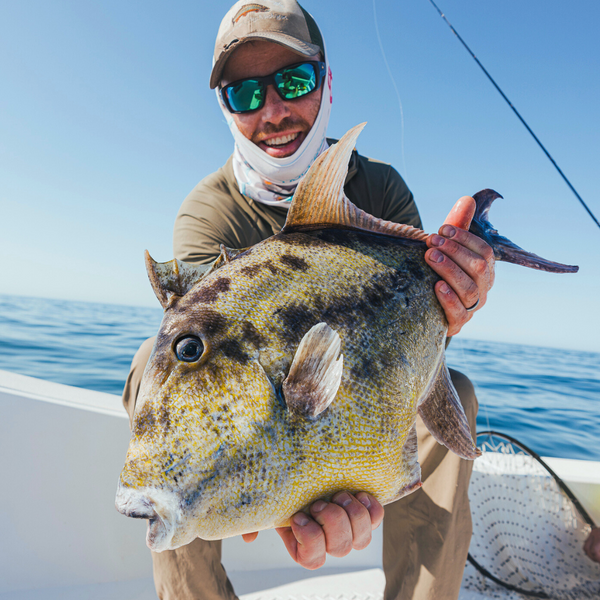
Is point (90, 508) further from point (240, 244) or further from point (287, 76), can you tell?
point (287, 76)

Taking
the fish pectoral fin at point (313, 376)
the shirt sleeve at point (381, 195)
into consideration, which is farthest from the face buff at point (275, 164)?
the fish pectoral fin at point (313, 376)

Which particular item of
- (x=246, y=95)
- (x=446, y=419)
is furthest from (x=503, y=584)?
(x=246, y=95)

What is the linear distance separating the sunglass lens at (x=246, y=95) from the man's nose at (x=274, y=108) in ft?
0.12

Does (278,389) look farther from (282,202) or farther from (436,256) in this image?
(282,202)

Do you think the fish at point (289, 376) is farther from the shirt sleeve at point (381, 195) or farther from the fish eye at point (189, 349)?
the shirt sleeve at point (381, 195)

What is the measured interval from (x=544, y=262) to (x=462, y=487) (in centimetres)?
125

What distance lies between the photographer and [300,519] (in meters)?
1.07

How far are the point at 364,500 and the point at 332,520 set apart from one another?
0.39 ft

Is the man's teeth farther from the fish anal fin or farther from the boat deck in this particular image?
the boat deck

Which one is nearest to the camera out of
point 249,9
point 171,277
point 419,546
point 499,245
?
point 171,277

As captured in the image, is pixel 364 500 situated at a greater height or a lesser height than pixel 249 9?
lesser

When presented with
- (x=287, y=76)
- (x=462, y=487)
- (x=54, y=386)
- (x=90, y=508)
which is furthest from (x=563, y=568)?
(x=54, y=386)

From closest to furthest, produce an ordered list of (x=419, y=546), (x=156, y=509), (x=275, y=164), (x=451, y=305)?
(x=156, y=509) < (x=451, y=305) < (x=419, y=546) < (x=275, y=164)

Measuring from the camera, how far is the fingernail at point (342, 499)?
1.11m
